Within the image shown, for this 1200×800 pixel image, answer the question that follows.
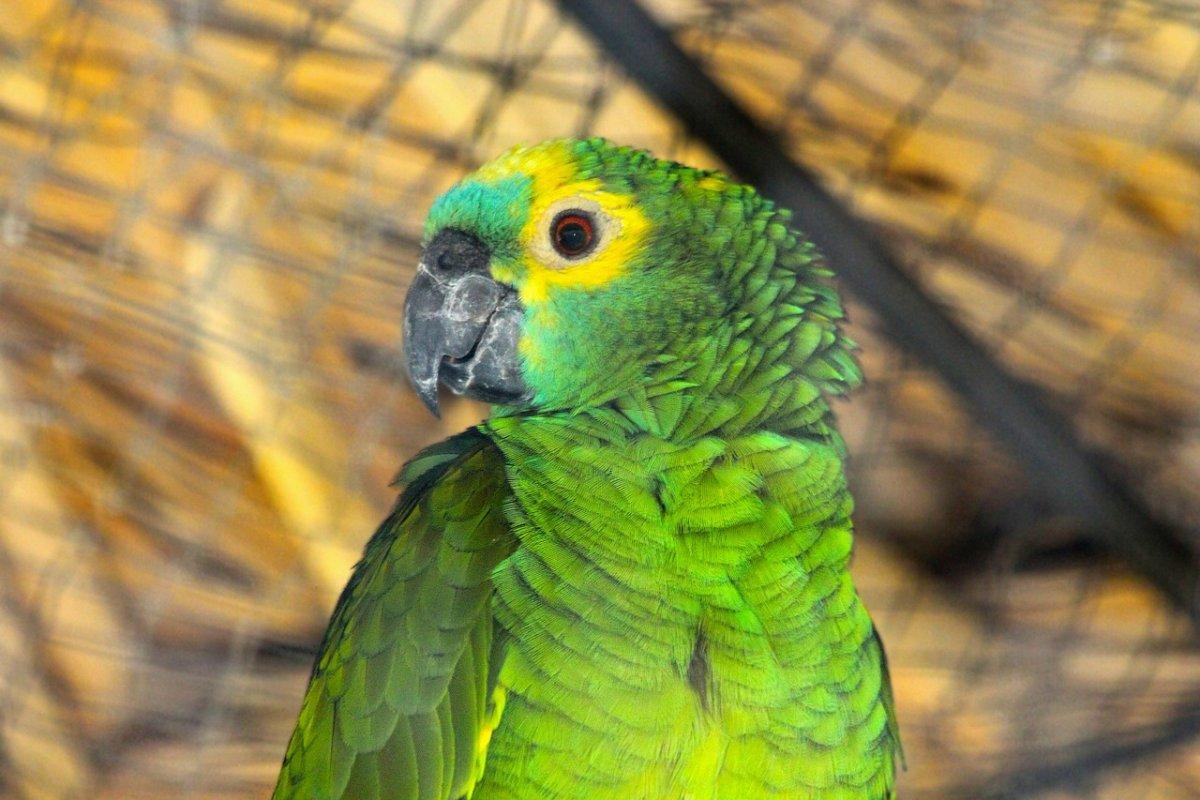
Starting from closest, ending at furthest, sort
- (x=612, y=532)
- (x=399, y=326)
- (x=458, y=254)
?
1. (x=612, y=532)
2. (x=458, y=254)
3. (x=399, y=326)

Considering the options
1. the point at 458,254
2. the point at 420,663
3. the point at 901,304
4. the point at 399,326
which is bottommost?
the point at 420,663

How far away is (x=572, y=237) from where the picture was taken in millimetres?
741

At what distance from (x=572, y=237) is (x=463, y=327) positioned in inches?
4.0

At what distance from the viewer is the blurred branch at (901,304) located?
1.14m

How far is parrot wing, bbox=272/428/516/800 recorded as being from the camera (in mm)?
657

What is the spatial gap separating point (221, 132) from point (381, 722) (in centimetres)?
103

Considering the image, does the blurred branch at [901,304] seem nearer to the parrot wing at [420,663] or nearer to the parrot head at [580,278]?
the parrot head at [580,278]

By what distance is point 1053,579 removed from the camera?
66.0 inches

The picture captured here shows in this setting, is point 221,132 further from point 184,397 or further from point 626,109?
point 626,109

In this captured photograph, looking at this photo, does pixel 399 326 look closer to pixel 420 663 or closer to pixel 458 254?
pixel 458 254

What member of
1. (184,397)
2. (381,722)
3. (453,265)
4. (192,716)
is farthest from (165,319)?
(381,722)

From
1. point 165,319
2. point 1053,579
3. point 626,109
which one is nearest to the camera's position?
point 626,109

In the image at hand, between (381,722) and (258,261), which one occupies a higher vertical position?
(258,261)

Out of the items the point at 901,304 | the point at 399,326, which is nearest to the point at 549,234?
the point at 901,304
